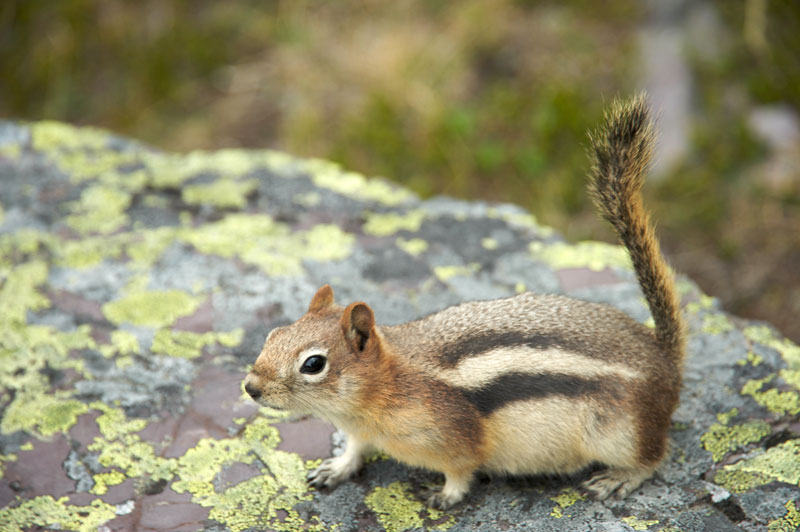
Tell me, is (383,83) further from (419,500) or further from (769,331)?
(419,500)

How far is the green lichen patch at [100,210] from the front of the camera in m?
4.58

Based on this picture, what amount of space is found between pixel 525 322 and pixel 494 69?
191 inches

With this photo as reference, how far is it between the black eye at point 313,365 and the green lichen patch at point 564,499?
99cm

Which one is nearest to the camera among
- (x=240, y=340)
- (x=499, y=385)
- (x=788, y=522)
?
(x=788, y=522)

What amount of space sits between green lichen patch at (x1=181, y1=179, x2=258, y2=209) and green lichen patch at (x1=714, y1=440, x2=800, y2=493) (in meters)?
2.92

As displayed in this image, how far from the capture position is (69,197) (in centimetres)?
477

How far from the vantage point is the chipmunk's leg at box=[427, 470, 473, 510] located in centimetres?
310

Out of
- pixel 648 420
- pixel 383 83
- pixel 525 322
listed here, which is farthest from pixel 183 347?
pixel 383 83

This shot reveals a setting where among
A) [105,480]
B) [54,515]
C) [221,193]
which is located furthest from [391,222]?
[54,515]

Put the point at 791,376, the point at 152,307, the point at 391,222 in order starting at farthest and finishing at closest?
1. the point at 391,222
2. the point at 152,307
3. the point at 791,376

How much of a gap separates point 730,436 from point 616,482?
0.56 meters

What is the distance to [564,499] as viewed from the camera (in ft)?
10.2

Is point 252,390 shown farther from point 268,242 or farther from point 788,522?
point 788,522

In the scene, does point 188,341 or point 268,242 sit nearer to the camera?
point 188,341
